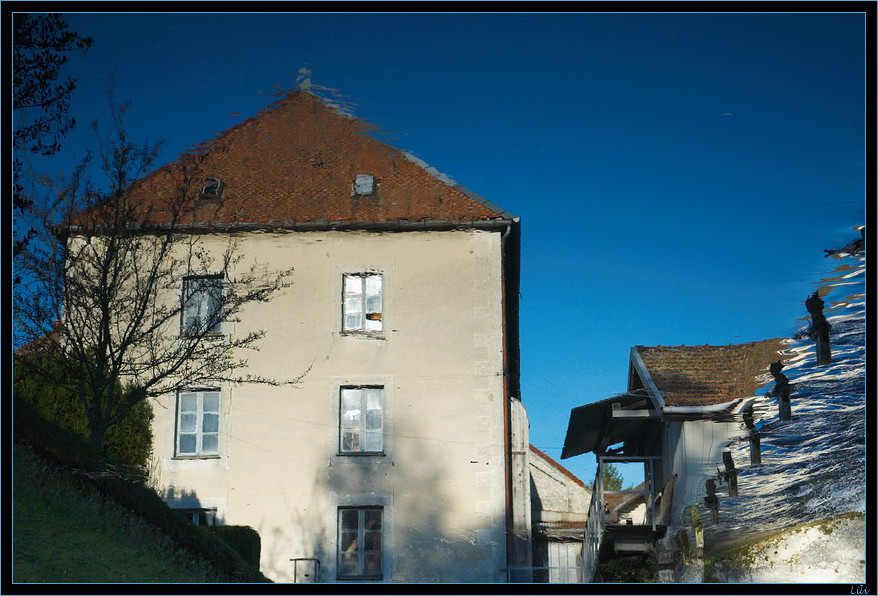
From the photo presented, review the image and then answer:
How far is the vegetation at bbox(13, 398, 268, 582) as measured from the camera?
35.2 feet

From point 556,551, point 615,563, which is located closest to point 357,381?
point 615,563

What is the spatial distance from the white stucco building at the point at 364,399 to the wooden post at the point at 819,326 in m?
9.66

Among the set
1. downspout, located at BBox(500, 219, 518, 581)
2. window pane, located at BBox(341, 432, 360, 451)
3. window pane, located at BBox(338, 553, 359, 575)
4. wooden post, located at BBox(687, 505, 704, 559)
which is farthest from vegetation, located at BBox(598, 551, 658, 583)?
window pane, located at BBox(341, 432, 360, 451)

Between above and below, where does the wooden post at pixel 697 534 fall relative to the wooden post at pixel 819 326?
below

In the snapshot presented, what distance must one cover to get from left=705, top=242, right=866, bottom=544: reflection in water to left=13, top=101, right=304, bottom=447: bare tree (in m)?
8.11

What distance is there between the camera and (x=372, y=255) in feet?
67.4

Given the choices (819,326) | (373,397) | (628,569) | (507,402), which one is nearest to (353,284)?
(373,397)

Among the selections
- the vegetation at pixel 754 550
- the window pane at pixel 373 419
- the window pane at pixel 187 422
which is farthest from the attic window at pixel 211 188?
the vegetation at pixel 754 550

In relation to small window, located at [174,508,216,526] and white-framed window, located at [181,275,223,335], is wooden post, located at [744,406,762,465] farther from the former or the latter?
small window, located at [174,508,216,526]

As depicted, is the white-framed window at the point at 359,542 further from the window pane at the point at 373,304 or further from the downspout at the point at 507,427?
the window pane at the point at 373,304

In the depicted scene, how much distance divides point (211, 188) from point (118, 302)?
5.43 meters

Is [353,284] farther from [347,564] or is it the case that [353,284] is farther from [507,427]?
[347,564]

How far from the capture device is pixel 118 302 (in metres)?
15.9

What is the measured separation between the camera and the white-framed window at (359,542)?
740 inches
